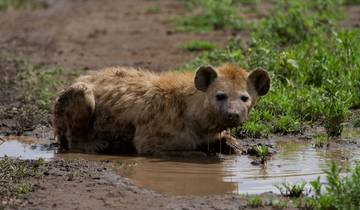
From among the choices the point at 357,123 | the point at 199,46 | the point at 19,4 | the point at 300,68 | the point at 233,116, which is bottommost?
the point at 357,123

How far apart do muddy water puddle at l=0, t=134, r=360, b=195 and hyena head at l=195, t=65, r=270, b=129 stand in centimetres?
37

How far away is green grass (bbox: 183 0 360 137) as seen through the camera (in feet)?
29.4

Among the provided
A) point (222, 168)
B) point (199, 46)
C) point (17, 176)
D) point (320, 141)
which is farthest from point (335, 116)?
point (199, 46)

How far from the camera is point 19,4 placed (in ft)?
63.9

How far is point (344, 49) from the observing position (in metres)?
10.6

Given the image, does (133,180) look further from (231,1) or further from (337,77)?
(231,1)

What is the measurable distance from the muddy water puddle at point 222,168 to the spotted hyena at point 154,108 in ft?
0.84

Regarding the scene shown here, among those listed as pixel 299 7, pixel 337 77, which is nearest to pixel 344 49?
pixel 337 77

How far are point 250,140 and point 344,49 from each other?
94.4 inches

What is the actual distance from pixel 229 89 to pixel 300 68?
248 cm

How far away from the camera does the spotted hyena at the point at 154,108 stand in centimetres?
803

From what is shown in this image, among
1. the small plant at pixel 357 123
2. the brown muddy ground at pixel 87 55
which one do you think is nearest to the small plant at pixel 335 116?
the small plant at pixel 357 123

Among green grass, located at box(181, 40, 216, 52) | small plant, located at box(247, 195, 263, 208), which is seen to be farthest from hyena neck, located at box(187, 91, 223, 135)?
green grass, located at box(181, 40, 216, 52)

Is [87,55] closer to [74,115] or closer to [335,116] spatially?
[74,115]
